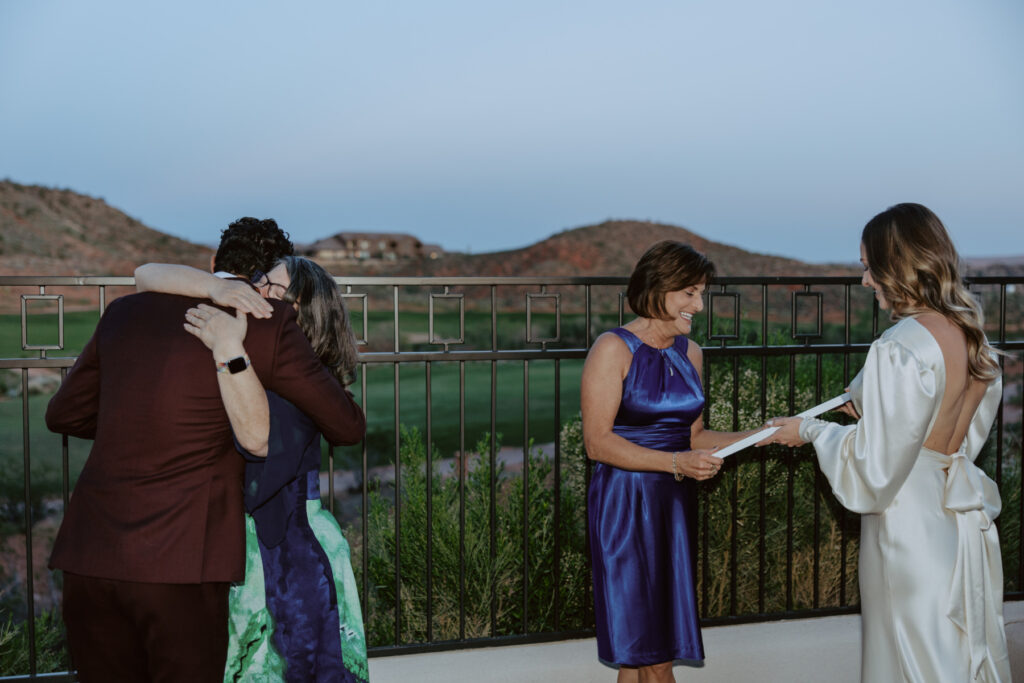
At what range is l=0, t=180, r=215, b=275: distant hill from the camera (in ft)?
39.1

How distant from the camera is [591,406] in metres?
2.53

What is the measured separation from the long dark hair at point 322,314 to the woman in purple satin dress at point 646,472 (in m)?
0.76

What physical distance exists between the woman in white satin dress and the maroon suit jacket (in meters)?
1.43

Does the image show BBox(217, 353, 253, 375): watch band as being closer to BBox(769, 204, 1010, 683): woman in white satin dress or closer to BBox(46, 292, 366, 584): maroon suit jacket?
BBox(46, 292, 366, 584): maroon suit jacket

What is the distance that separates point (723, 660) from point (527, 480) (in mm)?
1050

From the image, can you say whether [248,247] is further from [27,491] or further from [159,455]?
[27,491]

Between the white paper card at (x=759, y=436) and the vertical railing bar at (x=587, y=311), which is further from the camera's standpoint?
the vertical railing bar at (x=587, y=311)

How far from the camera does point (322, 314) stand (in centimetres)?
205

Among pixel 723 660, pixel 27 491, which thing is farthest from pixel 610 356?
pixel 27 491

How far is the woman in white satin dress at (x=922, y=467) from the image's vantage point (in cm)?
216

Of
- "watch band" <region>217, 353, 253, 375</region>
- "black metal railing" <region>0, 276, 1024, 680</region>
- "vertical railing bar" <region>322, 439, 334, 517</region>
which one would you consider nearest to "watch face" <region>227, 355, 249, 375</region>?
"watch band" <region>217, 353, 253, 375</region>

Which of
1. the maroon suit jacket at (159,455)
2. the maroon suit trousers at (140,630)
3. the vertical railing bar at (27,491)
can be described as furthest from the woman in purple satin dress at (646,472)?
the vertical railing bar at (27,491)

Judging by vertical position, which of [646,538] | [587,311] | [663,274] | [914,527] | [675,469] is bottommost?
[646,538]

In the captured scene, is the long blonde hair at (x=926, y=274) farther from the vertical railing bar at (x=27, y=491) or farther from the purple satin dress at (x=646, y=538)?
the vertical railing bar at (x=27, y=491)
